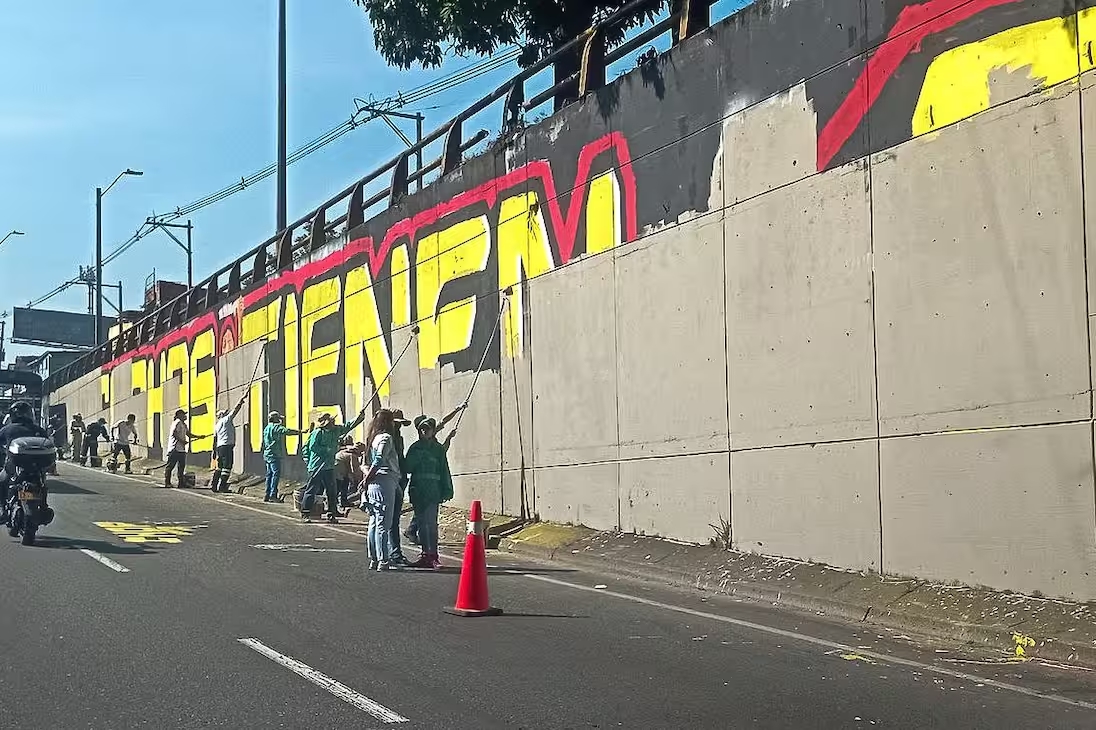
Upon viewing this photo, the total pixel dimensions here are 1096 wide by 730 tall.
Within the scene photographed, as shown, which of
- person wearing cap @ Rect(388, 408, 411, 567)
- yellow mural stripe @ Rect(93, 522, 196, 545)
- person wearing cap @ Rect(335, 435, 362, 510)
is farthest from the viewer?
person wearing cap @ Rect(335, 435, 362, 510)

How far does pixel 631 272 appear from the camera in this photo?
14.9m

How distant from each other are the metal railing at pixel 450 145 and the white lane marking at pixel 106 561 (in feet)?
27.9

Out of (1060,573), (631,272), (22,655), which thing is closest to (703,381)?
(631,272)

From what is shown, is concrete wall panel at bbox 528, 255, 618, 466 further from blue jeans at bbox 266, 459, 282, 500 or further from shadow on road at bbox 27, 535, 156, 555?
blue jeans at bbox 266, 459, 282, 500

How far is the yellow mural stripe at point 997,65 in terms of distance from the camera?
930cm

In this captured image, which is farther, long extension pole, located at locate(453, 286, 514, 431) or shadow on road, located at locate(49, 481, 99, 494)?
shadow on road, located at locate(49, 481, 99, 494)

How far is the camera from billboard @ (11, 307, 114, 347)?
94375mm

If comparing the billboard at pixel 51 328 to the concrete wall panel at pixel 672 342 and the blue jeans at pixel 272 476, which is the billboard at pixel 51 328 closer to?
the blue jeans at pixel 272 476

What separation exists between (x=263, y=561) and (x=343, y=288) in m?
12.4

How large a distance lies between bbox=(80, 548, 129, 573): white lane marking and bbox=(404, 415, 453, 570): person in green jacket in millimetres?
3025

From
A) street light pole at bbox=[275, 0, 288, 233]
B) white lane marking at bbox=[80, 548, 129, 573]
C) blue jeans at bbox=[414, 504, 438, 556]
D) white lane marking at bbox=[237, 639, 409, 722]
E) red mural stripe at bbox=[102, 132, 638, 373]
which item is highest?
street light pole at bbox=[275, 0, 288, 233]

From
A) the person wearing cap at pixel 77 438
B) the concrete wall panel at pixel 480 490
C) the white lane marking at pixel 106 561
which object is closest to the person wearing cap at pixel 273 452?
the concrete wall panel at pixel 480 490

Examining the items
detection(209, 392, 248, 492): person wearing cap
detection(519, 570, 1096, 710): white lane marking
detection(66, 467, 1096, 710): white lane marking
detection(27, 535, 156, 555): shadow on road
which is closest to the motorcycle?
detection(27, 535, 156, 555): shadow on road

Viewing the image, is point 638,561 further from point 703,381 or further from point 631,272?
point 631,272
